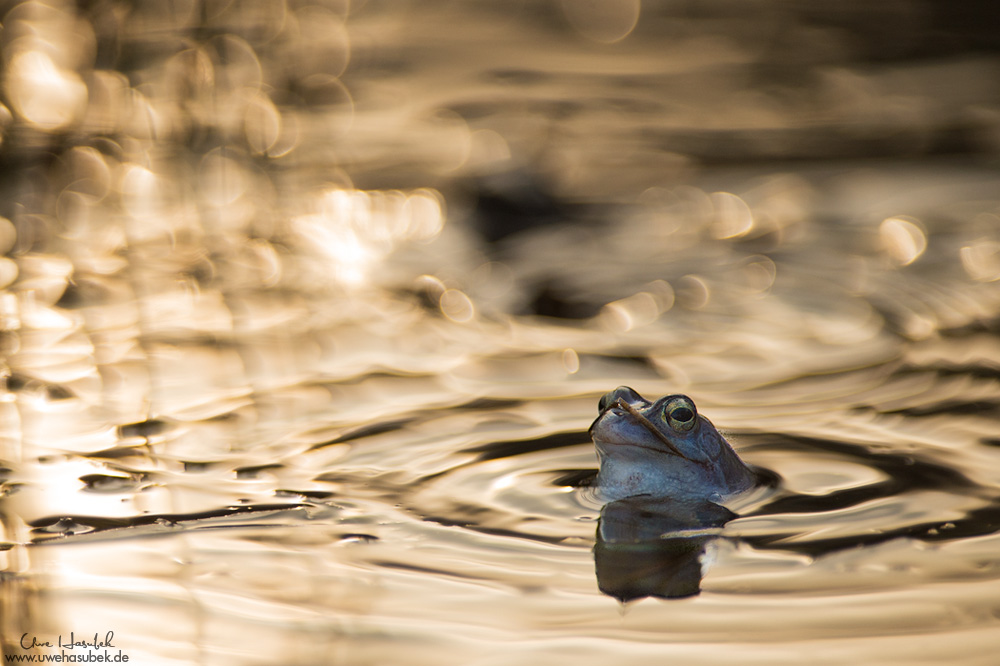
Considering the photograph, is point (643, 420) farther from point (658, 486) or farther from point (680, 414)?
point (658, 486)

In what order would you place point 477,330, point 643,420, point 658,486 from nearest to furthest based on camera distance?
1. point 643,420
2. point 658,486
3. point 477,330

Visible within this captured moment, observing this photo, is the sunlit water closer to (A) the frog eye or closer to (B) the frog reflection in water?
(B) the frog reflection in water

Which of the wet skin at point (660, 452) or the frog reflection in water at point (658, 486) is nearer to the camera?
the frog reflection in water at point (658, 486)

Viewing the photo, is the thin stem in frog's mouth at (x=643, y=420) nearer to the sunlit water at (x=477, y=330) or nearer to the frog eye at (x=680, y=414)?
the frog eye at (x=680, y=414)

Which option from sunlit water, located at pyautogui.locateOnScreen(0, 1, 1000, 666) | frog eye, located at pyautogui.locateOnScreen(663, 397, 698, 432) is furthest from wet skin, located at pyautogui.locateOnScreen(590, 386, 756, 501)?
sunlit water, located at pyautogui.locateOnScreen(0, 1, 1000, 666)

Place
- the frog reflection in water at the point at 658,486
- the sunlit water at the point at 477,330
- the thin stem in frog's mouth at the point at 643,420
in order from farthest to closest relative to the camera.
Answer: the thin stem in frog's mouth at the point at 643,420, the frog reflection in water at the point at 658,486, the sunlit water at the point at 477,330

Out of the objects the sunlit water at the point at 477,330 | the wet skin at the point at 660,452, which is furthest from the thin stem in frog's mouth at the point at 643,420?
the sunlit water at the point at 477,330

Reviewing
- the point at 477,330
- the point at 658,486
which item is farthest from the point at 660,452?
the point at 477,330
